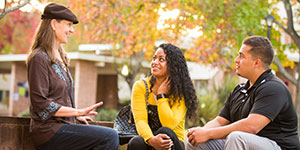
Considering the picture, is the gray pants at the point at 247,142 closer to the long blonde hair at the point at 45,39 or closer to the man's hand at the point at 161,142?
the man's hand at the point at 161,142

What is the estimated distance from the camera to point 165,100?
4.21m

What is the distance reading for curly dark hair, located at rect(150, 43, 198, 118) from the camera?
443 cm

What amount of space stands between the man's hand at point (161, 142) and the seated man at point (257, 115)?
213 millimetres

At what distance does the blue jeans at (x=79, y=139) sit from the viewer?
3.45 meters

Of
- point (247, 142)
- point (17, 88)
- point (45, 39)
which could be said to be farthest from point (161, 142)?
point (17, 88)

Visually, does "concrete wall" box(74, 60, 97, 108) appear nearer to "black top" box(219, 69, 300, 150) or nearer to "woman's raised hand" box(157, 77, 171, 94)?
"woman's raised hand" box(157, 77, 171, 94)

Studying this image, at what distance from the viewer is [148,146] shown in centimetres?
414

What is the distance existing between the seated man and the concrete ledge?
166cm

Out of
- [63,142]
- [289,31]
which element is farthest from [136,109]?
[289,31]

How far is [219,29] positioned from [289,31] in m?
2.17

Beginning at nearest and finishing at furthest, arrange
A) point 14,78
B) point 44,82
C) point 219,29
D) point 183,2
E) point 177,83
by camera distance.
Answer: point 44,82 < point 177,83 < point 183,2 < point 219,29 < point 14,78

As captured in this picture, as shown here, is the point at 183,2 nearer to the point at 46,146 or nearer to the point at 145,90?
the point at 145,90

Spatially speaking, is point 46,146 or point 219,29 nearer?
point 46,146

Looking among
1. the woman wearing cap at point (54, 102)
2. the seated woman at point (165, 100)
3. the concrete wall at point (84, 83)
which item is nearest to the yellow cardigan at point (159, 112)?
the seated woman at point (165, 100)
